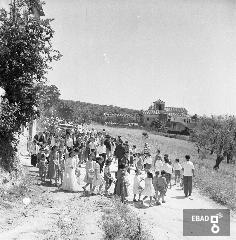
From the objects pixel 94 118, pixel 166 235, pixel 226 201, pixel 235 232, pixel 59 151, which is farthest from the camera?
pixel 94 118

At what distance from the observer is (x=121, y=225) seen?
1081cm

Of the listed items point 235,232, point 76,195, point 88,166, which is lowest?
point 235,232

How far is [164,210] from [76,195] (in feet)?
11.6

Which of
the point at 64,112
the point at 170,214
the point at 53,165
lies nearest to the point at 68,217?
the point at 170,214

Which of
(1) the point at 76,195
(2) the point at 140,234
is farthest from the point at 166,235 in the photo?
(1) the point at 76,195

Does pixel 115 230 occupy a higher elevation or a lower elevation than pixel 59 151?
lower

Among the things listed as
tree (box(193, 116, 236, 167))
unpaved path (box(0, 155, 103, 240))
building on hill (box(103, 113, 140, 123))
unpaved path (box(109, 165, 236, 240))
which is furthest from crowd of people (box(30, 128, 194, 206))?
building on hill (box(103, 113, 140, 123))

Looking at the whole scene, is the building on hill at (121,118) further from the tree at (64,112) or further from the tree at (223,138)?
the tree at (223,138)

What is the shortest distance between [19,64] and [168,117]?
101m

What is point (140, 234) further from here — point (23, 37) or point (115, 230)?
point (23, 37)

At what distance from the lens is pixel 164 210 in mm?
14211

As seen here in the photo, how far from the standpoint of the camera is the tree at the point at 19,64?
1525 cm

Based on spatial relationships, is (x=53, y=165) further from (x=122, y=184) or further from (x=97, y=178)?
(x=122, y=184)

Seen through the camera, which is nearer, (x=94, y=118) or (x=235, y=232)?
(x=235, y=232)
